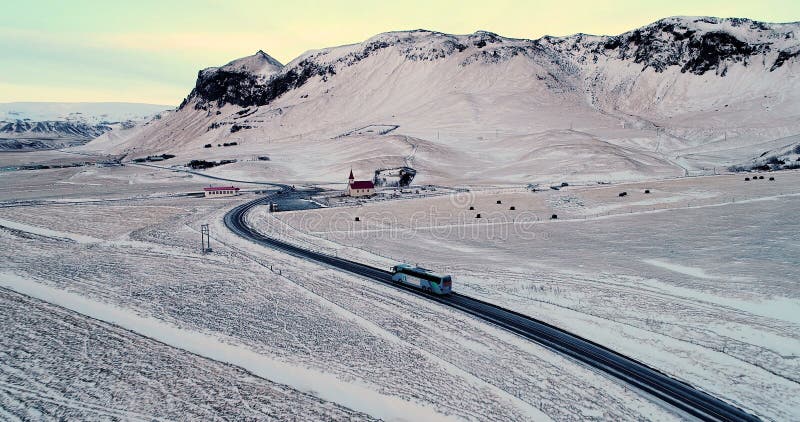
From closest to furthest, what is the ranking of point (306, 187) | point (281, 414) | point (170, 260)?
point (281, 414) < point (170, 260) < point (306, 187)

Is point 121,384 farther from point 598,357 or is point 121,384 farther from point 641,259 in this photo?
point 641,259

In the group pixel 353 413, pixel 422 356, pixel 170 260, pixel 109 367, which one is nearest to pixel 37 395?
pixel 109 367

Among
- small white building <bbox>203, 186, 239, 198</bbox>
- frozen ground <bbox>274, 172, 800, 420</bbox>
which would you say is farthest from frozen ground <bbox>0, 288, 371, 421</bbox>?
small white building <bbox>203, 186, 239, 198</bbox>

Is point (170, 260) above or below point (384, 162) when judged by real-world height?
below

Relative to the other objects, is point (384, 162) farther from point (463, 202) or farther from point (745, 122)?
point (745, 122)

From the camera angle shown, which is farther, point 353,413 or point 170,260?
point 170,260

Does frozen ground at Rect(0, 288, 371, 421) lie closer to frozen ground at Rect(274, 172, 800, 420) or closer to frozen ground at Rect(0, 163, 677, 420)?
frozen ground at Rect(0, 163, 677, 420)
